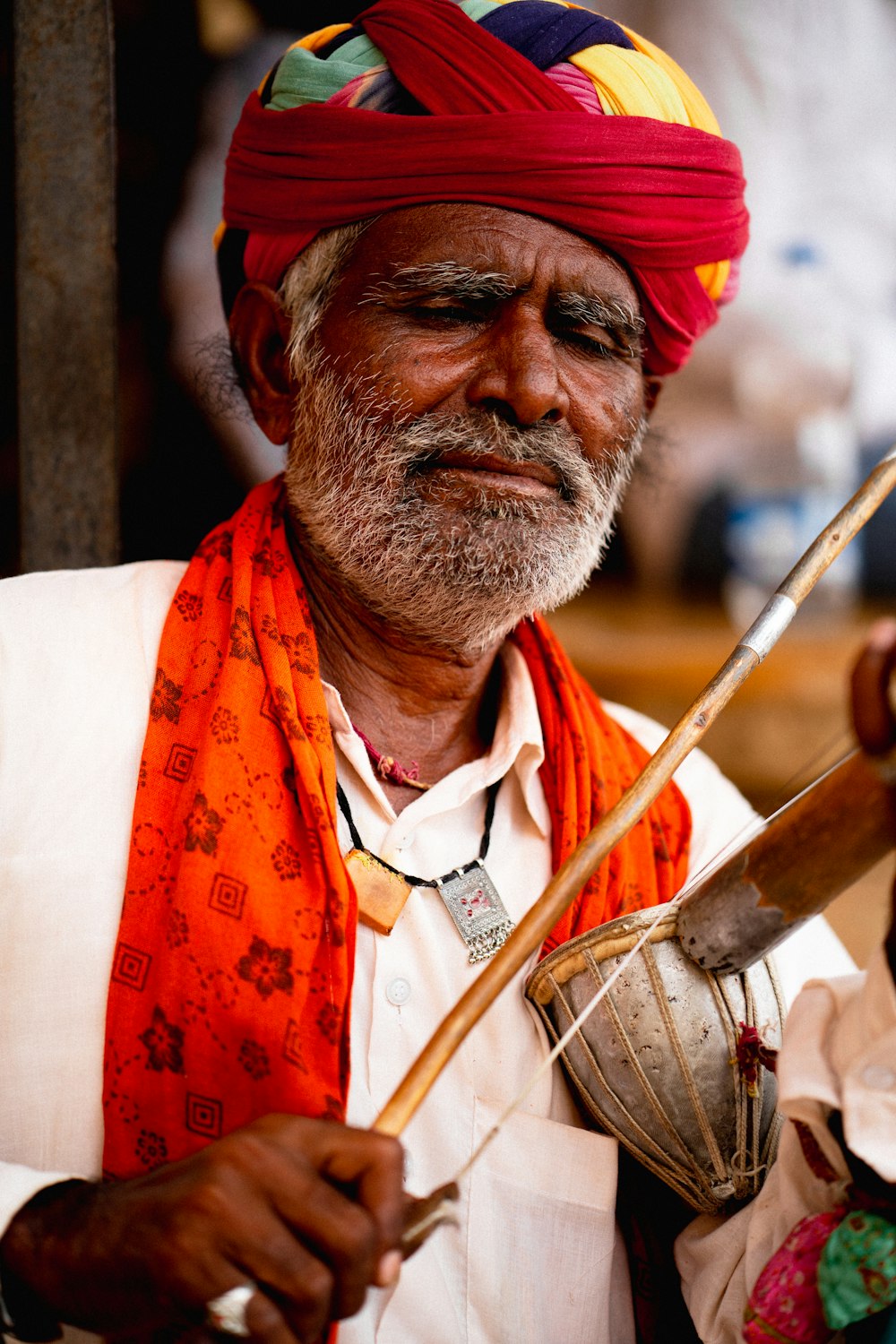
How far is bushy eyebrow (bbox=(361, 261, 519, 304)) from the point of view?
1.64m

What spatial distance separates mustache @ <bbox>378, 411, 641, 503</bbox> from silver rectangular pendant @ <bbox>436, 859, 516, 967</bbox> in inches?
22.7

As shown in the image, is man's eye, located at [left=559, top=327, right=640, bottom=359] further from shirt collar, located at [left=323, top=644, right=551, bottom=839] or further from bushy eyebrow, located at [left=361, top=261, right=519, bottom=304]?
shirt collar, located at [left=323, top=644, right=551, bottom=839]

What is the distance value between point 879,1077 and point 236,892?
727 millimetres

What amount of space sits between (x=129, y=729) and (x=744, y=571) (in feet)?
6.86

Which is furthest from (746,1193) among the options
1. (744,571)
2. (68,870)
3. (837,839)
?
(744,571)

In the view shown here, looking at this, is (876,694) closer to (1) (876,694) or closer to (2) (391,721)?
(1) (876,694)

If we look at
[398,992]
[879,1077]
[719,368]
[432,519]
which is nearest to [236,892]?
[398,992]

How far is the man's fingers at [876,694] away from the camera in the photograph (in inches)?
37.3

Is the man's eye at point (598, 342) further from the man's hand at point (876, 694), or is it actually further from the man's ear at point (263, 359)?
the man's hand at point (876, 694)

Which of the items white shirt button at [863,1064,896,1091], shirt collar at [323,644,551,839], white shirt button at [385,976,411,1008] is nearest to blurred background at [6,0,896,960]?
shirt collar at [323,644,551,839]

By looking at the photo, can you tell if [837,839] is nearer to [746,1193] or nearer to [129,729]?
[746,1193]

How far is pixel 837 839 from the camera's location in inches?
43.3

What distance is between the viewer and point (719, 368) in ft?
9.98

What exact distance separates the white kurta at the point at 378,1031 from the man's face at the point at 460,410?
0.85 feet
